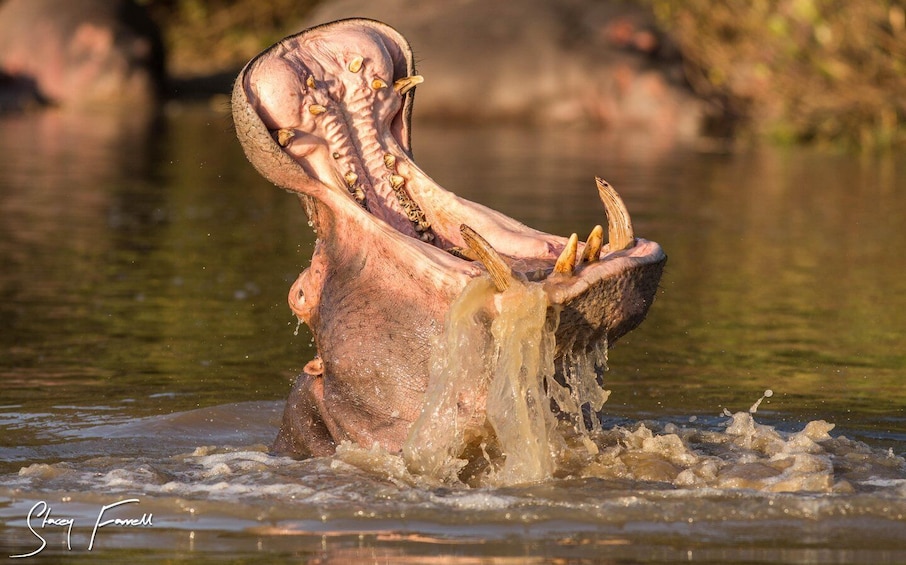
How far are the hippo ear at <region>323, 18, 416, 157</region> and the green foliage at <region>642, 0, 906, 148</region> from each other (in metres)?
11.7

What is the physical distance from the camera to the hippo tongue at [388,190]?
4184 millimetres

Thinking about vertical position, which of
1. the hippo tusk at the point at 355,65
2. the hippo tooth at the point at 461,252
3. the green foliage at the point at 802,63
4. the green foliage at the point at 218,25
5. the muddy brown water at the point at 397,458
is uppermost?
the green foliage at the point at 218,25

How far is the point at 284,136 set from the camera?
4324mm

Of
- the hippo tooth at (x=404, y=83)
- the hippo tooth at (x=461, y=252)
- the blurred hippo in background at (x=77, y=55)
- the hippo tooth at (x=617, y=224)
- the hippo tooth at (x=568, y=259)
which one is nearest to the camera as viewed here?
the hippo tooth at (x=568, y=259)

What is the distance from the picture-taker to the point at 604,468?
14.8 feet

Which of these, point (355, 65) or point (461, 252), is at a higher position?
point (355, 65)

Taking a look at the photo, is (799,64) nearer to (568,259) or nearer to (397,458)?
(397,458)

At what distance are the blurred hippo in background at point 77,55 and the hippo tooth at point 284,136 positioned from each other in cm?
1711

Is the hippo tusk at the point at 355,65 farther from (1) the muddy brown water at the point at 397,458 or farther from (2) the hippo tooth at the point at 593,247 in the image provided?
(2) the hippo tooth at the point at 593,247

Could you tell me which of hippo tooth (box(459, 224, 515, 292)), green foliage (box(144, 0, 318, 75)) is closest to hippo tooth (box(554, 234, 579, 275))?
hippo tooth (box(459, 224, 515, 292))

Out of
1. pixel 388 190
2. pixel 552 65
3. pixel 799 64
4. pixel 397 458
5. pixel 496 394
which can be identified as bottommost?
pixel 397 458

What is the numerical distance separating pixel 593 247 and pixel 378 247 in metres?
0.59

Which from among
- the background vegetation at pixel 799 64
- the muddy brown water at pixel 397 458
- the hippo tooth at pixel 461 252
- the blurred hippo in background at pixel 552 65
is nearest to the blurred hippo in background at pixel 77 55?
the blurred hippo in background at pixel 552 65

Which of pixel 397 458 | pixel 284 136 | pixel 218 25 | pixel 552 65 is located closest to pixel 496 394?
pixel 397 458
